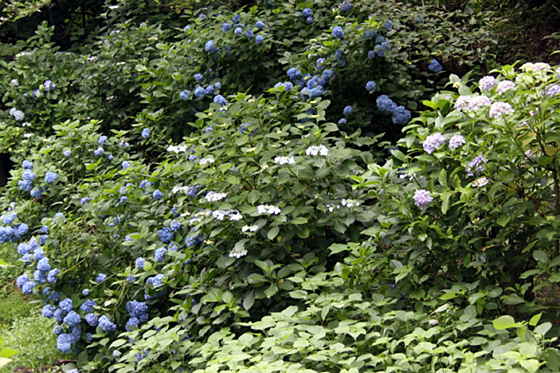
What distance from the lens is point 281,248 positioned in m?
3.08

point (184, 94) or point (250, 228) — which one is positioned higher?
point (250, 228)

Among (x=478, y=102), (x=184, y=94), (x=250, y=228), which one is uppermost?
(x=478, y=102)

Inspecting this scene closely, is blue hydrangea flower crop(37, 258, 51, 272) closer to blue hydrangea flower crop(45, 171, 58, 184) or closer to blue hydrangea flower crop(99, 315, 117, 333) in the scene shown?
blue hydrangea flower crop(99, 315, 117, 333)

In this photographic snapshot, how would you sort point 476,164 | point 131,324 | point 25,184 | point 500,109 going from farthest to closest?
1. point 25,184
2. point 131,324
3. point 476,164
4. point 500,109

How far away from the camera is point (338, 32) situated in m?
4.29

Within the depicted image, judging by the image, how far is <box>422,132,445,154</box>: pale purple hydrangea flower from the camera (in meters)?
2.51

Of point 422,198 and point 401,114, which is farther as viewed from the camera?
point 401,114

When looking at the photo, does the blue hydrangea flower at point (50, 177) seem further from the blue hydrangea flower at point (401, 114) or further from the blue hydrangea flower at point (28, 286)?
the blue hydrangea flower at point (401, 114)

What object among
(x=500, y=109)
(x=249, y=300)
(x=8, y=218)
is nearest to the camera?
(x=500, y=109)

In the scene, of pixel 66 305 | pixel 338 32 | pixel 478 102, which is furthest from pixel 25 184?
pixel 478 102

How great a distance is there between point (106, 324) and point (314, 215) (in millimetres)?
1326

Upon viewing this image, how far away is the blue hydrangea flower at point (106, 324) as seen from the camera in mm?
3225

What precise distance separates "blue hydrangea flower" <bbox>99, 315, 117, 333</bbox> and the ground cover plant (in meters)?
0.02

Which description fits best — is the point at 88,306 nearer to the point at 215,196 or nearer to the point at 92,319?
the point at 92,319
